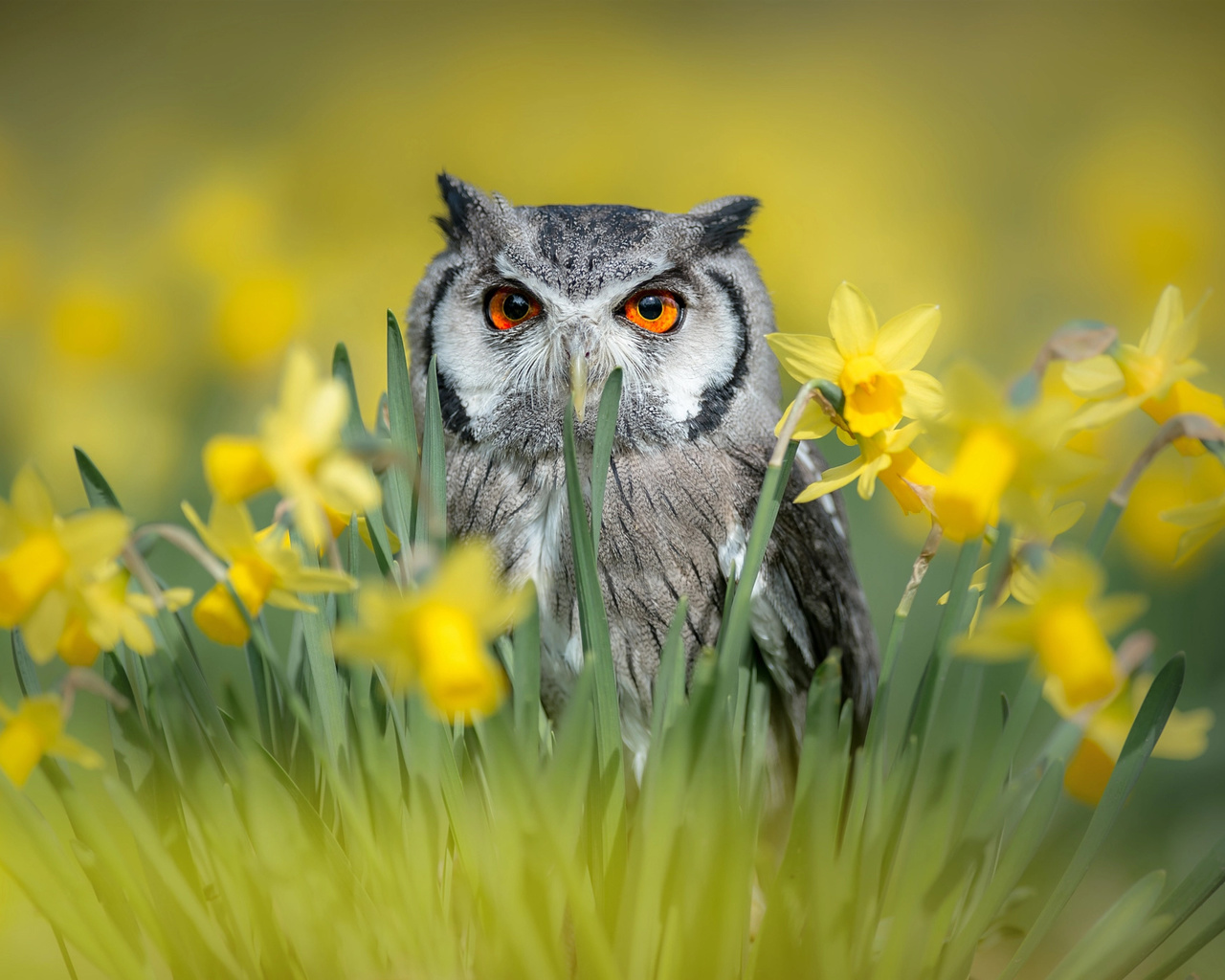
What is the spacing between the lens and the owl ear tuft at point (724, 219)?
2.22 feet

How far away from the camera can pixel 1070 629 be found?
311mm

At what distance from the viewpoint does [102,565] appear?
380mm

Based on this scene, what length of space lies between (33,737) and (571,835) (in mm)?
254

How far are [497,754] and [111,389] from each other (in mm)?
1285

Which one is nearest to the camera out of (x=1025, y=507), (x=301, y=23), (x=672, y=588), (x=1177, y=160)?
(x=1025, y=507)

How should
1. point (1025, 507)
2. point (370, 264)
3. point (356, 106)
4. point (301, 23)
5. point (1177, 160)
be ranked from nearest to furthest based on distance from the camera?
point (1025, 507), point (370, 264), point (1177, 160), point (301, 23), point (356, 106)

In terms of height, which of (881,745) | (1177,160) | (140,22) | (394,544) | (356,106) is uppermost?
(140,22)

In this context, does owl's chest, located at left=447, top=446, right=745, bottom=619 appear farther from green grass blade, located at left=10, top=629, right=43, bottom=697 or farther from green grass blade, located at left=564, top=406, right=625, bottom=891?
green grass blade, located at left=10, top=629, right=43, bottom=697

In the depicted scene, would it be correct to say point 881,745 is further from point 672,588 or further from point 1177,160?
point 1177,160

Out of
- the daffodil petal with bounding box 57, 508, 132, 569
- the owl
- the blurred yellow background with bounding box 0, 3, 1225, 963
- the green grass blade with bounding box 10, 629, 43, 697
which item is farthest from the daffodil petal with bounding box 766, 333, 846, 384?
the blurred yellow background with bounding box 0, 3, 1225, 963

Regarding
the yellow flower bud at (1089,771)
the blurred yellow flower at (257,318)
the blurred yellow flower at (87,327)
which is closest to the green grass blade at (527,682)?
the yellow flower bud at (1089,771)

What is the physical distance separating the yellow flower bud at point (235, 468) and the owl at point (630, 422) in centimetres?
32

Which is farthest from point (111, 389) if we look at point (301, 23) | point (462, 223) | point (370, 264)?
point (301, 23)

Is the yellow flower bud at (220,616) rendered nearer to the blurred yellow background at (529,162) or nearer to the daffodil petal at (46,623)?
the daffodil petal at (46,623)
